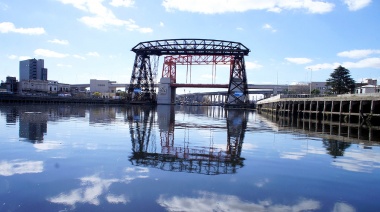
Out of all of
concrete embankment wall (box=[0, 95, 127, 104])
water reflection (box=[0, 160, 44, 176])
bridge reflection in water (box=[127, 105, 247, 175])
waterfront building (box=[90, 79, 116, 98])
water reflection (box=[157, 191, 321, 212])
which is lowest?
water reflection (box=[157, 191, 321, 212])

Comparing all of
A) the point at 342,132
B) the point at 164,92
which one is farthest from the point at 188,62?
the point at 342,132

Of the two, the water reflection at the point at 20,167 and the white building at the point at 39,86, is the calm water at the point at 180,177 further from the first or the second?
the white building at the point at 39,86

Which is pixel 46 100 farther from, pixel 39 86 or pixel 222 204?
pixel 222 204

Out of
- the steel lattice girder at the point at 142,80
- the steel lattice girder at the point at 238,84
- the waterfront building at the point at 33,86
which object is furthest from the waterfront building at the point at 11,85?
the steel lattice girder at the point at 238,84

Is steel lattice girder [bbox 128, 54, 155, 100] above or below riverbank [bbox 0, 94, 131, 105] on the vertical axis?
above

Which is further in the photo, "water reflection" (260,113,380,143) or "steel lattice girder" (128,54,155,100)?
"steel lattice girder" (128,54,155,100)

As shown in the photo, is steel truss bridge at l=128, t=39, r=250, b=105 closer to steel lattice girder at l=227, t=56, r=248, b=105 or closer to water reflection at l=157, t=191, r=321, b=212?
steel lattice girder at l=227, t=56, r=248, b=105

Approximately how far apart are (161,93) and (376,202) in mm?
100222

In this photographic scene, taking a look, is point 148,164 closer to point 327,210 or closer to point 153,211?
point 153,211

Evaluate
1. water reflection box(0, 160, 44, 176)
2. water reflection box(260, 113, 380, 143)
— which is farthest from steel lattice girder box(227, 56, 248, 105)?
water reflection box(0, 160, 44, 176)

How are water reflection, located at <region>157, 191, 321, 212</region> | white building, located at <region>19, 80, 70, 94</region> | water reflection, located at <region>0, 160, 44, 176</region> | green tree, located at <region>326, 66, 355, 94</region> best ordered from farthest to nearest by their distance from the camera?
white building, located at <region>19, 80, 70, 94</region>, green tree, located at <region>326, 66, 355, 94</region>, water reflection, located at <region>0, 160, 44, 176</region>, water reflection, located at <region>157, 191, 321, 212</region>

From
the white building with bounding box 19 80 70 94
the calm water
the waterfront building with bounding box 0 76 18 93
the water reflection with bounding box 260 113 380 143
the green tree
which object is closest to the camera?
the calm water

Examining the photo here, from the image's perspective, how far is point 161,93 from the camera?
349 feet

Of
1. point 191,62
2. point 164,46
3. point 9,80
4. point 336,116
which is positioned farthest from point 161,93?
point 9,80
